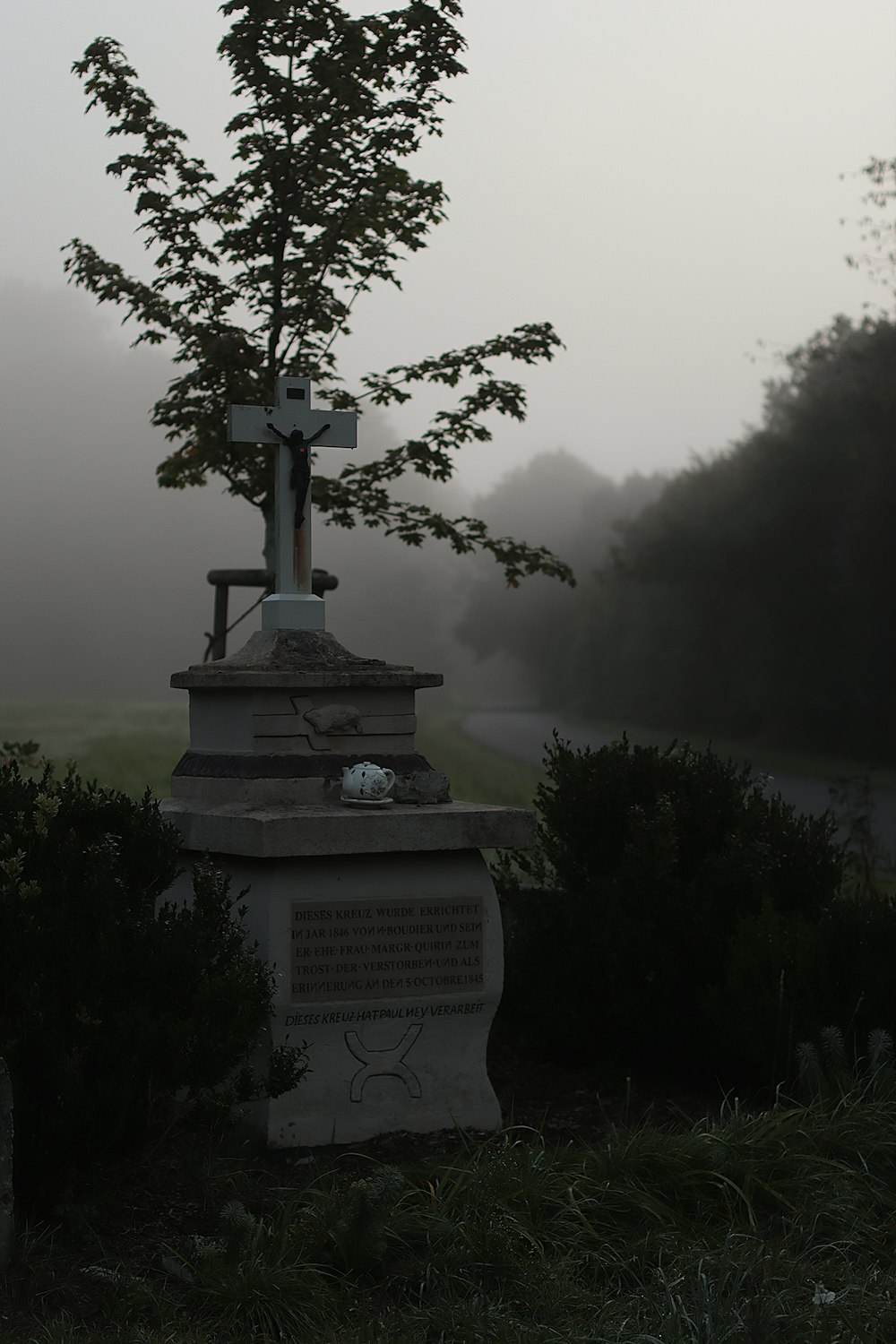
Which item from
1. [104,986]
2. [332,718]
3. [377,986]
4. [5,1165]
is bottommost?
[5,1165]

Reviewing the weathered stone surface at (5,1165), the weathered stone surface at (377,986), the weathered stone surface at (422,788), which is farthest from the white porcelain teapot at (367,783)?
the weathered stone surface at (5,1165)

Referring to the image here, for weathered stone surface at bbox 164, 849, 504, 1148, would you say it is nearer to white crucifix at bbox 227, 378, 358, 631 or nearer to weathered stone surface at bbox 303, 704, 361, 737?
weathered stone surface at bbox 303, 704, 361, 737

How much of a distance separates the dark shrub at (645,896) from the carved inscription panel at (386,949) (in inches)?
44.6

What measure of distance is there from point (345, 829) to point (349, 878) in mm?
263

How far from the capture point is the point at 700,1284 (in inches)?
163

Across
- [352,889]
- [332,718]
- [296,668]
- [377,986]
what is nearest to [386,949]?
[377,986]

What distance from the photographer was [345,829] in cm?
620

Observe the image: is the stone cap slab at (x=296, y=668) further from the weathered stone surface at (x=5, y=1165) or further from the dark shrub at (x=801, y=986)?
the weathered stone surface at (x=5, y=1165)

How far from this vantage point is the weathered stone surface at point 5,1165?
445 centimetres

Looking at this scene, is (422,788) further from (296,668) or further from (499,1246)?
(499,1246)

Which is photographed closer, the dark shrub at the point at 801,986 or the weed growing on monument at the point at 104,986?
the weed growing on monument at the point at 104,986

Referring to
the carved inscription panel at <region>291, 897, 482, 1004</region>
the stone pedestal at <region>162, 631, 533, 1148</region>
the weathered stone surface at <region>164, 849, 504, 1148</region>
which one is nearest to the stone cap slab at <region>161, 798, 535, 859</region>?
the stone pedestal at <region>162, 631, 533, 1148</region>

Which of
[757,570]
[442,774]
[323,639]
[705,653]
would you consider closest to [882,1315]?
[442,774]

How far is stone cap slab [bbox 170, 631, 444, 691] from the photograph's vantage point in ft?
22.0
